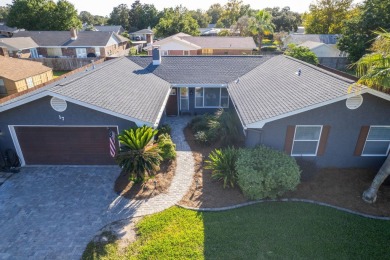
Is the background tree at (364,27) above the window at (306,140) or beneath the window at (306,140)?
above

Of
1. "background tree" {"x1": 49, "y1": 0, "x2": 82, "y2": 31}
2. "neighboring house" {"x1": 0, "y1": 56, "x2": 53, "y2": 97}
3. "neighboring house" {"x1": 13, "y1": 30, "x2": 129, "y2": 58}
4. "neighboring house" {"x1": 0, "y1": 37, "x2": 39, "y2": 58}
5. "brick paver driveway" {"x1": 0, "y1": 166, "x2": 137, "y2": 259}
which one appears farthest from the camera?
"background tree" {"x1": 49, "y1": 0, "x2": 82, "y2": 31}

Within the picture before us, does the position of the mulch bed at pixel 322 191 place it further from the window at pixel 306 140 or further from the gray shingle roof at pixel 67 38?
the gray shingle roof at pixel 67 38

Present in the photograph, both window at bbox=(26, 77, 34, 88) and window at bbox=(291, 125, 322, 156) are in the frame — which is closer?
window at bbox=(291, 125, 322, 156)

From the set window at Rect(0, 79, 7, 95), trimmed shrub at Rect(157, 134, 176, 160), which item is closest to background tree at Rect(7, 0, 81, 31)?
window at Rect(0, 79, 7, 95)

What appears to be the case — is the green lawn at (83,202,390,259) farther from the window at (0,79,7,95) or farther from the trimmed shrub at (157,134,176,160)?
the window at (0,79,7,95)

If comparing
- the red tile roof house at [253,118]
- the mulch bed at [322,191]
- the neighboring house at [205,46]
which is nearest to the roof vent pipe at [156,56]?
the red tile roof house at [253,118]

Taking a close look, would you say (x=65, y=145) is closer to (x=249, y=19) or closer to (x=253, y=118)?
(x=253, y=118)

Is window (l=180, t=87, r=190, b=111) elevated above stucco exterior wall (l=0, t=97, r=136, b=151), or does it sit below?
below
